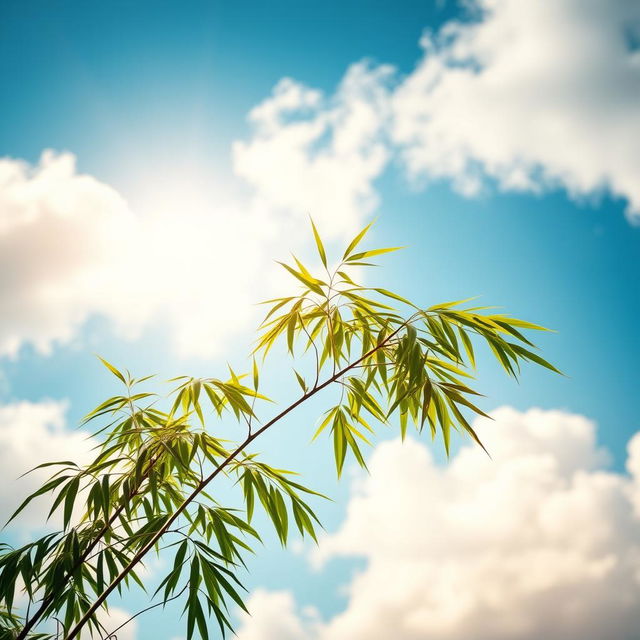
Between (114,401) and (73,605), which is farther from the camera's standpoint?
(114,401)

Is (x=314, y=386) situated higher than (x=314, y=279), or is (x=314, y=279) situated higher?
(x=314, y=279)

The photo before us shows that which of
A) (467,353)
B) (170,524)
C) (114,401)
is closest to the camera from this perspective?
(170,524)

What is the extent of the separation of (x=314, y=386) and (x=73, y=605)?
172 cm

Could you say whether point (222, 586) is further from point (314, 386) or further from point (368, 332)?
point (368, 332)

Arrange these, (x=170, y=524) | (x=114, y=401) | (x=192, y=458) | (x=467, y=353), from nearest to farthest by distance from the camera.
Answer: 1. (x=170, y=524)
2. (x=192, y=458)
3. (x=467, y=353)
4. (x=114, y=401)

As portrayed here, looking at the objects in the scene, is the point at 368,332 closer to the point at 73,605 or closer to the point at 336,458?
the point at 336,458

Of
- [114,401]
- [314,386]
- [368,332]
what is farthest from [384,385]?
[114,401]

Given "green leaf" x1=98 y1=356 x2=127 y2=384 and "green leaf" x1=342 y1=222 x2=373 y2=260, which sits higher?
"green leaf" x1=342 y1=222 x2=373 y2=260

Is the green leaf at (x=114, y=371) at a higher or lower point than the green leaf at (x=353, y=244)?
lower

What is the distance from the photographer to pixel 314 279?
241cm

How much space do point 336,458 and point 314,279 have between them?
3.25 feet

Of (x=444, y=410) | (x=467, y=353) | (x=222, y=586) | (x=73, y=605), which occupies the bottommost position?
(x=73, y=605)

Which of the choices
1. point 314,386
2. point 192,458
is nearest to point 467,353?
point 314,386

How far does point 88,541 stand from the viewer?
96.7 inches
